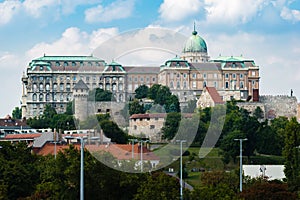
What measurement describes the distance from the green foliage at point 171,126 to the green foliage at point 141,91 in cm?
4056

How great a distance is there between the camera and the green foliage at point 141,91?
435 feet

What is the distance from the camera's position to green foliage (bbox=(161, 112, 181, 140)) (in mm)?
84375

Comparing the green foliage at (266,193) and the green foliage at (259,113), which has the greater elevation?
the green foliage at (259,113)

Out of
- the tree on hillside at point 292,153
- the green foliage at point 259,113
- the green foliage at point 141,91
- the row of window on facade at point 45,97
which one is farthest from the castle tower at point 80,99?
the tree on hillside at point 292,153

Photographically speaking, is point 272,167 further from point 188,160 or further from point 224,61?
point 224,61

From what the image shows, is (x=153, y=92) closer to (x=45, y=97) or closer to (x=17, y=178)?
(x=45, y=97)

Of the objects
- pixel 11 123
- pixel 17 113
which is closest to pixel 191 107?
pixel 11 123

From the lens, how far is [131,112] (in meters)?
106

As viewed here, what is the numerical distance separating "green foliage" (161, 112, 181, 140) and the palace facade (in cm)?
4530

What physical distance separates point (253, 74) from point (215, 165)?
8582cm

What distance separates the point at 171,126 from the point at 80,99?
4618 cm

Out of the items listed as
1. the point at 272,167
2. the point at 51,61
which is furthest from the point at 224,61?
the point at 272,167

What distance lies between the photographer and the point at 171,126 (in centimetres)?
8712

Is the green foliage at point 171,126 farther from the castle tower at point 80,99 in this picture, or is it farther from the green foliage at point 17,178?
the green foliage at point 17,178
